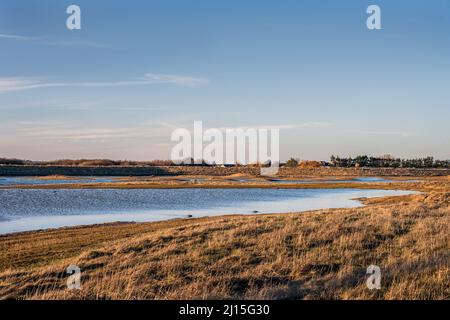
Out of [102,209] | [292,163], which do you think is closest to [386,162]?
[292,163]

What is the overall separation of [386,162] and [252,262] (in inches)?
6654

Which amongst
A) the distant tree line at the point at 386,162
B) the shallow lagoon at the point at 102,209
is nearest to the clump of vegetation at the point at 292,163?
the distant tree line at the point at 386,162

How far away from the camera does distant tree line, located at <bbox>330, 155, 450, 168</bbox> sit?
168m

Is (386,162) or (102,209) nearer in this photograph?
(102,209)

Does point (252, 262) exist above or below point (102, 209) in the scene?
above

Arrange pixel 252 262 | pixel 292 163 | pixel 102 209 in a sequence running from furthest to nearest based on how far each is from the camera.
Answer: pixel 292 163
pixel 102 209
pixel 252 262

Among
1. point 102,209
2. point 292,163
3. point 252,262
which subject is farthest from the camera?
point 292,163

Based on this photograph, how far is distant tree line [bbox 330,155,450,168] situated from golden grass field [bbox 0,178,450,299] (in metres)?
153

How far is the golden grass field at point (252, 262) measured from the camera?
10852 mm

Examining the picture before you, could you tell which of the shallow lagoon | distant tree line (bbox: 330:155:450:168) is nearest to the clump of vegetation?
distant tree line (bbox: 330:155:450:168)

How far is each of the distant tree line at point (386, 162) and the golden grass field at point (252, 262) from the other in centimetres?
15340

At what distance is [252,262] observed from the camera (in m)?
14.2

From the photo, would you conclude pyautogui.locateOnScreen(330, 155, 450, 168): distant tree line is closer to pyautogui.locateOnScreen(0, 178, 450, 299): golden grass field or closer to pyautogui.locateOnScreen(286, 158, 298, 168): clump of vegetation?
pyautogui.locateOnScreen(286, 158, 298, 168): clump of vegetation

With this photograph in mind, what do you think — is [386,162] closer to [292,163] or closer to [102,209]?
[292,163]
